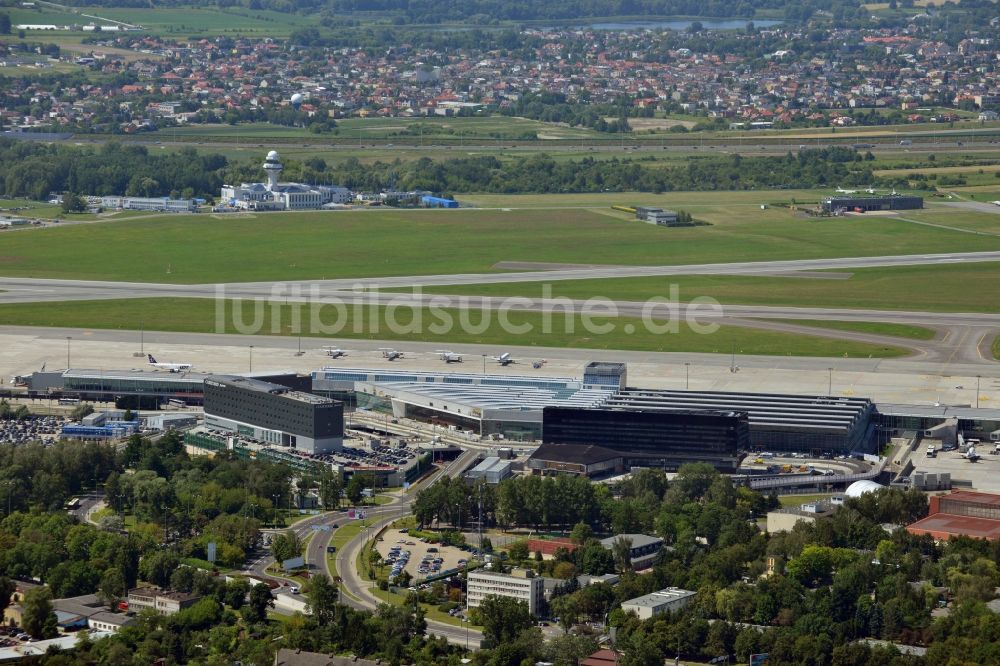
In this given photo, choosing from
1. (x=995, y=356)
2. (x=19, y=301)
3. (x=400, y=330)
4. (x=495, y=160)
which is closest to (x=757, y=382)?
(x=995, y=356)

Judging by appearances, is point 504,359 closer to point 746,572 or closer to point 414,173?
point 746,572

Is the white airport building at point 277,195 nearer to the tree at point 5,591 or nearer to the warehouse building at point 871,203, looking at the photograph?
the warehouse building at point 871,203

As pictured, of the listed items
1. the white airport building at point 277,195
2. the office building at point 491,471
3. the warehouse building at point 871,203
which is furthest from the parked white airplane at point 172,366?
the warehouse building at point 871,203

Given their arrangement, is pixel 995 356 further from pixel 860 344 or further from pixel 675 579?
pixel 675 579

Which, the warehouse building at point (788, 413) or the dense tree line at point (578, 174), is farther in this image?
the dense tree line at point (578, 174)

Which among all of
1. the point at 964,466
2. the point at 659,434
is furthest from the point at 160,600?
the point at 964,466

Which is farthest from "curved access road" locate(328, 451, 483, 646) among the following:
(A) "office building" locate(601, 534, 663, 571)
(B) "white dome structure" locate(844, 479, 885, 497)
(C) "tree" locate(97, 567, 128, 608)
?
(B) "white dome structure" locate(844, 479, 885, 497)
